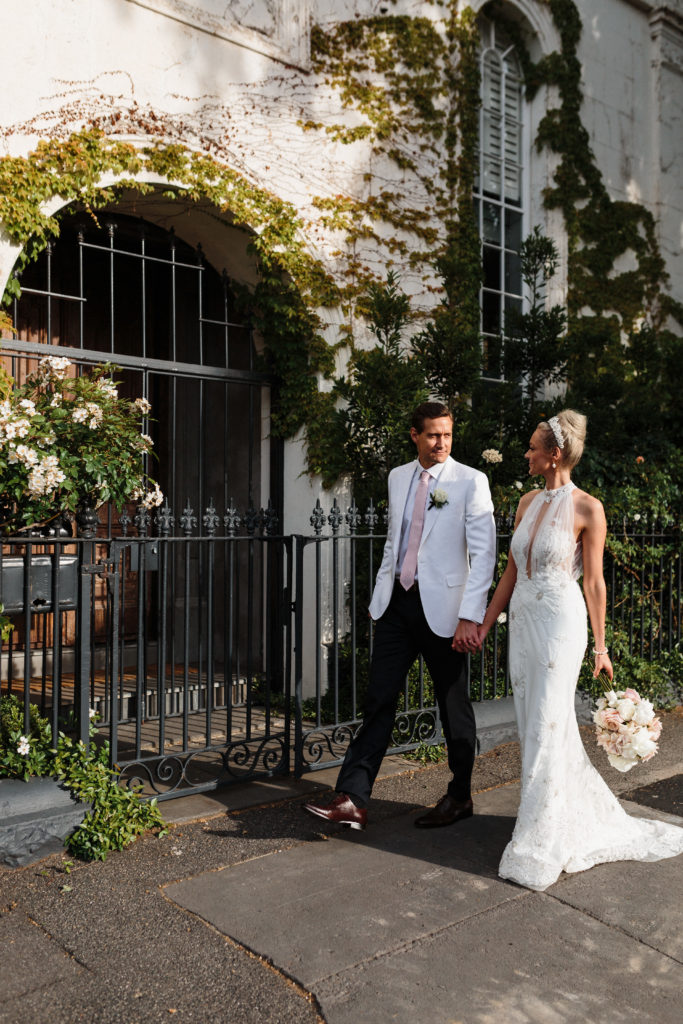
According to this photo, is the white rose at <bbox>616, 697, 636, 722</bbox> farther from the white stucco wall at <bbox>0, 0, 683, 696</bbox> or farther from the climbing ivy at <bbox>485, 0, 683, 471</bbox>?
the climbing ivy at <bbox>485, 0, 683, 471</bbox>

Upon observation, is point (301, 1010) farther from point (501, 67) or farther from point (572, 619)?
point (501, 67)

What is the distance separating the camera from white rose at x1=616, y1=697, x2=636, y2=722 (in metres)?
4.01

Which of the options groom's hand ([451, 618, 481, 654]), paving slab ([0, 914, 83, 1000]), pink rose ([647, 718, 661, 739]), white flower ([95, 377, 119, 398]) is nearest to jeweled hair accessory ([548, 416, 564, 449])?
groom's hand ([451, 618, 481, 654])

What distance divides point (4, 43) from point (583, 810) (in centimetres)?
596

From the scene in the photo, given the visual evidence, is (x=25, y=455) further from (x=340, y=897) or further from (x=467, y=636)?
(x=340, y=897)

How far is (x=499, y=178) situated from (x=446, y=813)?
744cm

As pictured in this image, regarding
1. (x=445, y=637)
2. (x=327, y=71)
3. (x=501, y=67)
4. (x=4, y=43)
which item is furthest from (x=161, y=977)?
(x=501, y=67)

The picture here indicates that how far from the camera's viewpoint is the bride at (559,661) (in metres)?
3.84

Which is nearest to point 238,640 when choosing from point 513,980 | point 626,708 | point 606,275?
point 626,708

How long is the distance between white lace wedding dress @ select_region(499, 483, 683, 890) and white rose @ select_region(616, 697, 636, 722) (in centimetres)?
24

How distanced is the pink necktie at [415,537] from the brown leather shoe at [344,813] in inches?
42.4

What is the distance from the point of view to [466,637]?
409 centimetres

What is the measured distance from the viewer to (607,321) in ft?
32.1

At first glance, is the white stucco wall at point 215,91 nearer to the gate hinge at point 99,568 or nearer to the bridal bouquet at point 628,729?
the gate hinge at point 99,568
